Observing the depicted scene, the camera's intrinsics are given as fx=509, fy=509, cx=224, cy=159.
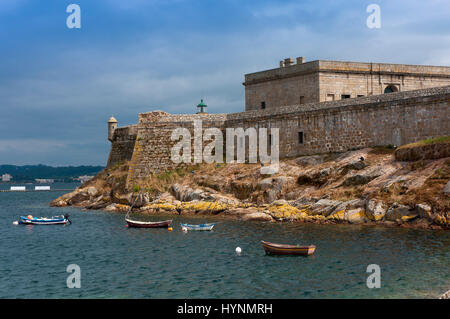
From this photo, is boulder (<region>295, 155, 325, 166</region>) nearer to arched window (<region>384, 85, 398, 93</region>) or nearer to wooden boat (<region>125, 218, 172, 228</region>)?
arched window (<region>384, 85, 398, 93</region>)

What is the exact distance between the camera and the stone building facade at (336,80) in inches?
1740

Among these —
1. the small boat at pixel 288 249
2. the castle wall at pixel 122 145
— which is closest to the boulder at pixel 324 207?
the small boat at pixel 288 249

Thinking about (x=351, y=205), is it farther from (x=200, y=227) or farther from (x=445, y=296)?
(x=445, y=296)

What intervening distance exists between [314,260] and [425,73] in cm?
3052

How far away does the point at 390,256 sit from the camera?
2209cm

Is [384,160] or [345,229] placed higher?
[384,160]

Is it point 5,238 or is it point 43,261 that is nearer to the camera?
point 43,261

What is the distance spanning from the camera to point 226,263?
2261cm

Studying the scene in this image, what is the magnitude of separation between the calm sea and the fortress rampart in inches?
390

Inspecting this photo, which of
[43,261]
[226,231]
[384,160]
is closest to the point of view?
[43,261]

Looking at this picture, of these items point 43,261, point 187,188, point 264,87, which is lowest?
point 43,261
